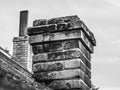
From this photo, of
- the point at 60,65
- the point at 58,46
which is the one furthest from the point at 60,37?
the point at 60,65

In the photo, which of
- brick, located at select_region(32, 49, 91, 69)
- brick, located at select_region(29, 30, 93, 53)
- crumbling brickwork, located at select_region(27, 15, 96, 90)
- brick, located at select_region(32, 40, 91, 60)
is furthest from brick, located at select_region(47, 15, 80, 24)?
brick, located at select_region(32, 49, 91, 69)

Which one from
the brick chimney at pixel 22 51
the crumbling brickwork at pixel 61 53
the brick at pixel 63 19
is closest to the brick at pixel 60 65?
the crumbling brickwork at pixel 61 53

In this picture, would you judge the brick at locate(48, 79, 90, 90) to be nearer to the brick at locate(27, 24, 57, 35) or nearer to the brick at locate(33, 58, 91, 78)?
the brick at locate(33, 58, 91, 78)

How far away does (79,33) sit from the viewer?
7367 mm

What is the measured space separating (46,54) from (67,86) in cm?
78

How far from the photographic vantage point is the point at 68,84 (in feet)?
23.1

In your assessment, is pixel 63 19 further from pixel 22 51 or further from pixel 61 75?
pixel 22 51

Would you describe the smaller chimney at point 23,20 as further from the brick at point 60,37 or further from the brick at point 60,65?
the brick at point 60,65

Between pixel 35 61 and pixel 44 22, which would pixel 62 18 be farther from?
pixel 35 61

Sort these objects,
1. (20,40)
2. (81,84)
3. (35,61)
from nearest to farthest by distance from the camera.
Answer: (81,84)
(35,61)
(20,40)

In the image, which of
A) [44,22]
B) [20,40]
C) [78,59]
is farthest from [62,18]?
[20,40]

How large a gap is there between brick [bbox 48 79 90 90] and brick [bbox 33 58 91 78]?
0.84 ft

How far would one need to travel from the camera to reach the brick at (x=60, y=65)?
716 cm

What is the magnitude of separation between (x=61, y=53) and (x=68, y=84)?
62 cm
